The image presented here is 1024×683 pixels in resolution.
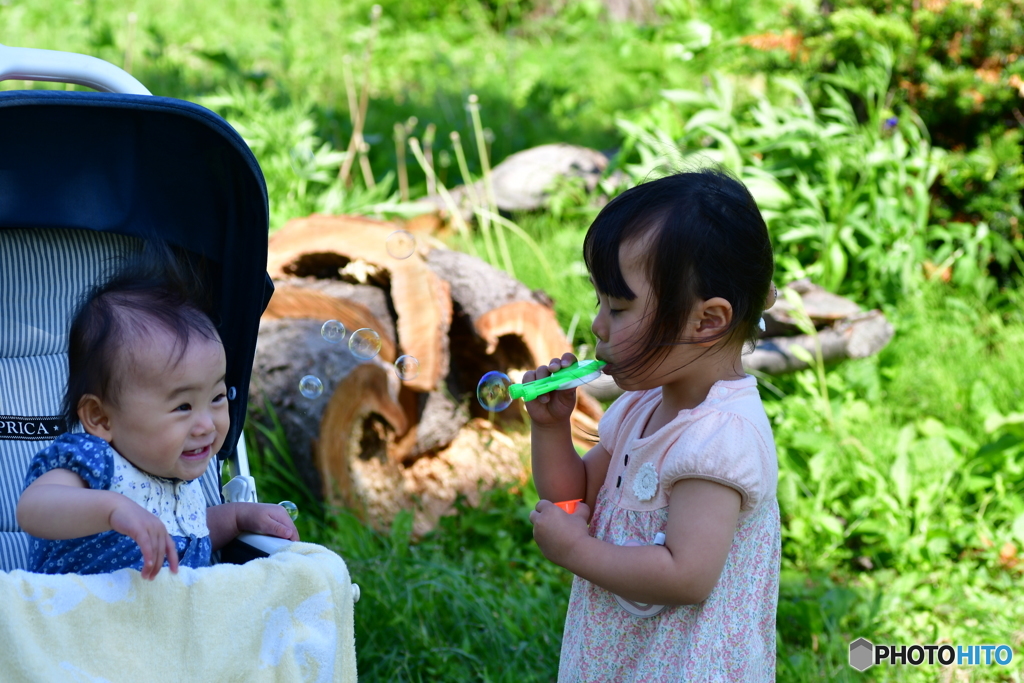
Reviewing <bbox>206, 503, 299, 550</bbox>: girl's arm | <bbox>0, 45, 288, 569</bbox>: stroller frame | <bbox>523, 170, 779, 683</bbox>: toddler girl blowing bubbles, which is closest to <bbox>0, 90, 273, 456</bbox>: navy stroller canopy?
<bbox>0, 45, 288, 569</bbox>: stroller frame

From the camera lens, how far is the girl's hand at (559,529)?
1.48 metres

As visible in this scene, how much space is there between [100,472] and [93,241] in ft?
2.31

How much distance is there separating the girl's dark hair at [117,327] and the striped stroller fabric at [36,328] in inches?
12.6

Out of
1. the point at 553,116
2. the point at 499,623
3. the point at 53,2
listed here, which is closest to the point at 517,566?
the point at 499,623

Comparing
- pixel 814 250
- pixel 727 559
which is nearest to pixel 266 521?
pixel 727 559

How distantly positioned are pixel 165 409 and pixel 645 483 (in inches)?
31.7

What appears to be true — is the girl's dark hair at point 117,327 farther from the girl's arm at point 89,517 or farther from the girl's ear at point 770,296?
the girl's ear at point 770,296

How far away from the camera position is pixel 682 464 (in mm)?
1407

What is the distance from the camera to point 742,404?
1.48 m

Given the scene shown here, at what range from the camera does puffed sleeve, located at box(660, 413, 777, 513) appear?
54.6 inches

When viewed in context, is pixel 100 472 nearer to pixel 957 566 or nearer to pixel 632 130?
pixel 957 566

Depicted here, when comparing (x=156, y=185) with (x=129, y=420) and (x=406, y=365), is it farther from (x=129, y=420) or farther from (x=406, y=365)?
(x=406, y=365)

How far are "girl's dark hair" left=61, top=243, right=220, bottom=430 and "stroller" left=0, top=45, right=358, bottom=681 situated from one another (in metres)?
0.29


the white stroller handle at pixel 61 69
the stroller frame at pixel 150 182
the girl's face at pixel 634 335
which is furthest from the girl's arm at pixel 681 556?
the white stroller handle at pixel 61 69
